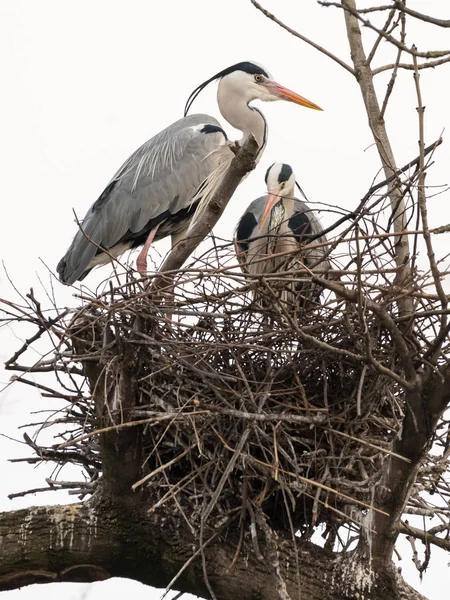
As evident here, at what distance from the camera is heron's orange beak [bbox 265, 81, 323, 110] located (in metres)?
4.92

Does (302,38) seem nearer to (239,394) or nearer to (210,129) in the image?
(239,394)

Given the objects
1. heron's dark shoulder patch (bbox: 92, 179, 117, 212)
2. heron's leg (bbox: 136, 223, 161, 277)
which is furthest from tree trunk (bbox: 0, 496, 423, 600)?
heron's dark shoulder patch (bbox: 92, 179, 117, 212)

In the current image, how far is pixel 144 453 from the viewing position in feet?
10.3

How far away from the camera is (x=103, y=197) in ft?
17.6

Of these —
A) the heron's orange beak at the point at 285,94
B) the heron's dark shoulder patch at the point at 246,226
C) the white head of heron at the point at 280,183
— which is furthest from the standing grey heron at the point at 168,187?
the white head of heron at the point at 280,183

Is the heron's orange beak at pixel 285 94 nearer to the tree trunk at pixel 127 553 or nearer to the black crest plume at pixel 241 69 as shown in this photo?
the black crest plume at pixel 241 69

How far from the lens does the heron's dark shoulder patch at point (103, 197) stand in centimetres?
534

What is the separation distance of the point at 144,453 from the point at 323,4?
147 cm

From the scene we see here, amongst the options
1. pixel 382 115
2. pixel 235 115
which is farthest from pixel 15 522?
pixel 235 115

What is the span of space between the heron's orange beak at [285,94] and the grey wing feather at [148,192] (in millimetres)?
461

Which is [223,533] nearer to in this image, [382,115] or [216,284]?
[216,284]

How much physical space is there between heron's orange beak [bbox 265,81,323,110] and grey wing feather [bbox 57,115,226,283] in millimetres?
461

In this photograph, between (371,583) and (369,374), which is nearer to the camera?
(371,583)

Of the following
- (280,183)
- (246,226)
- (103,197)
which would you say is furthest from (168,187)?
(280,183)
